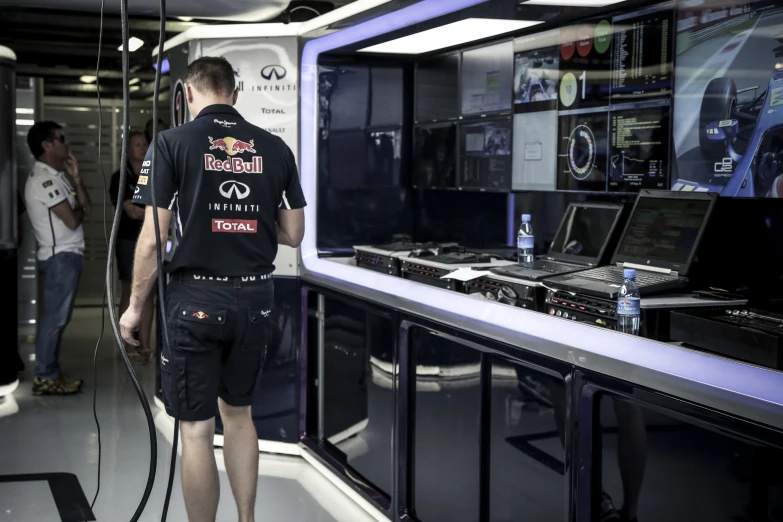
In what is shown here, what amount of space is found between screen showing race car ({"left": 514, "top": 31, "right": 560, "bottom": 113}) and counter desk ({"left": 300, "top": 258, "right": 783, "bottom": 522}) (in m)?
0.92

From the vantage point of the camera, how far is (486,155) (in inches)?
162

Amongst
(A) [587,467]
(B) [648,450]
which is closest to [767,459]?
(B) [648,450]

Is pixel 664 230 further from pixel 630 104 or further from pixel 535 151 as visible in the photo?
pixel 535 151

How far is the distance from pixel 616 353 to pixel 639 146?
1.13 meters

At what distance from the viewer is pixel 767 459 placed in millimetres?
1853

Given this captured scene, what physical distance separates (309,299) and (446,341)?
1412mm

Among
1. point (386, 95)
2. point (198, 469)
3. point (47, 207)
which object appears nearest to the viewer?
point (198, 469)

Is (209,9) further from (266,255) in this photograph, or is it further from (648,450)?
(648,450)

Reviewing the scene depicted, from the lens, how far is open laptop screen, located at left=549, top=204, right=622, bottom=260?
3260mm

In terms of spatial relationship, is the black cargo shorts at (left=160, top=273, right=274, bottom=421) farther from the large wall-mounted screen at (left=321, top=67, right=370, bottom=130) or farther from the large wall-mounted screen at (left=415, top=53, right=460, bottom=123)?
the large wall-mounted screen at (left=415, top=53, right=460, bottom=123)

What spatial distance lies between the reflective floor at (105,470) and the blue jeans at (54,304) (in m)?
0.24

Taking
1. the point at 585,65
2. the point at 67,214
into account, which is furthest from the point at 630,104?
the point at 67,214

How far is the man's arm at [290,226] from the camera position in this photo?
→ 3203 mm

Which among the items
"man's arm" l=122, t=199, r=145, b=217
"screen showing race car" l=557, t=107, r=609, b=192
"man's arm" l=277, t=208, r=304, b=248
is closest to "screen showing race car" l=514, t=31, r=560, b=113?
"screen showing race car" l=557, t=107, r=609, b=192
